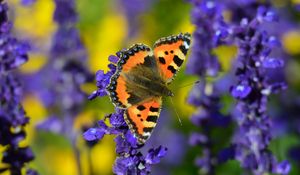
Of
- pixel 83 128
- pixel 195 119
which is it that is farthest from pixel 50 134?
pixel 195 119

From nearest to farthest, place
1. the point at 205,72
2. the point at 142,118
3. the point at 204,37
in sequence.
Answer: the point at 142,118 < the point at 204,37 < the point at 205,72

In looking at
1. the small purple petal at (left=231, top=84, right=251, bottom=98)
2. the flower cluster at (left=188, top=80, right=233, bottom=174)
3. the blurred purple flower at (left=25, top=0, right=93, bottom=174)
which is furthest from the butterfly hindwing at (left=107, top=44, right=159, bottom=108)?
the blurred purple flower at (left=25, top=0, right=93, bottom=174)

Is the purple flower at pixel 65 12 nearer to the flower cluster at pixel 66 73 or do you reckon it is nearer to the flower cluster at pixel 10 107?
the flower cluster at pixel 66 73

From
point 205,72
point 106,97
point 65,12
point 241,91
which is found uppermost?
point 106,97

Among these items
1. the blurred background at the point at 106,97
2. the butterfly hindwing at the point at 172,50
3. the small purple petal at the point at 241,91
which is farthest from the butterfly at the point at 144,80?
the blurred background at the point at 106,97

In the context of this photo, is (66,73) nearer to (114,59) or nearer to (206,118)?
(206,118)

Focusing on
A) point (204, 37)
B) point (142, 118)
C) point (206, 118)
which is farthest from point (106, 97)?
point (142, 118)

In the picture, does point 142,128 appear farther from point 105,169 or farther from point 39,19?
point 39,19
